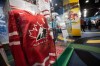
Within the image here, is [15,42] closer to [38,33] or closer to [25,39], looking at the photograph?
[25,39]

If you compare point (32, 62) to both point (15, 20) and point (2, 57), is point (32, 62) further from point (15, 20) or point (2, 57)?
point (15, 20)

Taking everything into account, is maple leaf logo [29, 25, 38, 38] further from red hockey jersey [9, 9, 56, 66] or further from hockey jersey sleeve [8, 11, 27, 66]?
hockey jersey sleeve [8, 11, 27, 66]

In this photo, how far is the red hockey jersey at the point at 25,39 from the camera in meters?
0.98

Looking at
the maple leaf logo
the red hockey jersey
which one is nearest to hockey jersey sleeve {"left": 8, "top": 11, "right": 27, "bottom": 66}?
the red hockey jersey

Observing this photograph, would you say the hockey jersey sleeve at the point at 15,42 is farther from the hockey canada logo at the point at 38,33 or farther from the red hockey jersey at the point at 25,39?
the hockey canada logo at the point at 38,33

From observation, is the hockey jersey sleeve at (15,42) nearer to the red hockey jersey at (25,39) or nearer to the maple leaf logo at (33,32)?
the red hockey jersey at (25,39)

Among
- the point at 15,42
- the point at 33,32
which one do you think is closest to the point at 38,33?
the point at 33,32

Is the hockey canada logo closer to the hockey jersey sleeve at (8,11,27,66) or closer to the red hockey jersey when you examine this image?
the red hockey jersey

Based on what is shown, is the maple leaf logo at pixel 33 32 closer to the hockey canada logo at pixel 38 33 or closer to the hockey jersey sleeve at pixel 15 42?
the hockey canada logo at pixel 38 33

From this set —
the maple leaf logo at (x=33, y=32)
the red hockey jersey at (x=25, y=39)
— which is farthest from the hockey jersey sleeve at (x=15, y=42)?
the maple leaf logo at (x=33, y=32)

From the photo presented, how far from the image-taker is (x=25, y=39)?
102cm

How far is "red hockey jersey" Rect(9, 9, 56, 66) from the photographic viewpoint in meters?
0.98

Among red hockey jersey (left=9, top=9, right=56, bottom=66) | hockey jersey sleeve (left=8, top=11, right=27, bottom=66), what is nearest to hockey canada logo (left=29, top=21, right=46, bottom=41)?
red hockey jersey (left=9, top=9, right=56, bottom=66)

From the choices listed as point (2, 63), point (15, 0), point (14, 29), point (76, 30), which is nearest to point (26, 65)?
point (2, 63)
